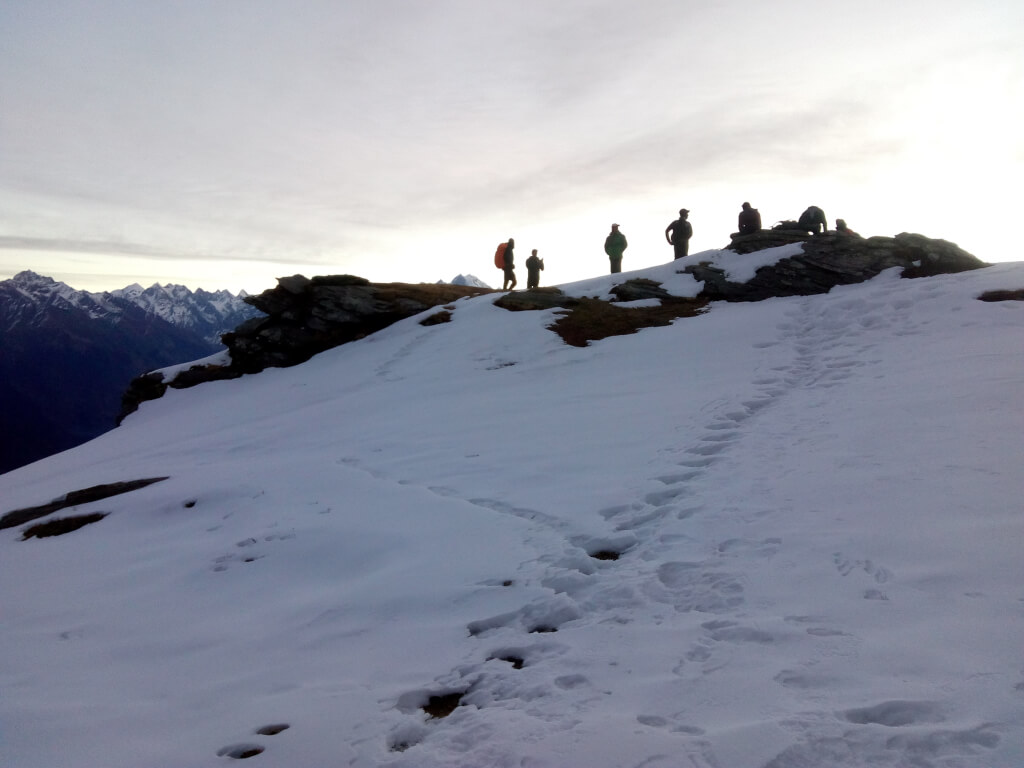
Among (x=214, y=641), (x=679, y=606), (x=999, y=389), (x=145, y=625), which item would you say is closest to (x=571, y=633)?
(x=679, y=606)

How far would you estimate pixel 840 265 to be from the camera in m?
21.1

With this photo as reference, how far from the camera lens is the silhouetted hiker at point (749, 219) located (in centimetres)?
2689

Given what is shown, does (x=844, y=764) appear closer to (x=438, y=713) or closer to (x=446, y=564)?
(x=438, y=713)

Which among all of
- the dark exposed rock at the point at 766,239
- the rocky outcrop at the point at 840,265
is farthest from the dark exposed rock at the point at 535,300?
the dark exposed rock at the point at 766,239

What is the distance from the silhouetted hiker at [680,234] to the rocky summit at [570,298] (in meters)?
2.12

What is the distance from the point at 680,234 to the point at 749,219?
3.02 m

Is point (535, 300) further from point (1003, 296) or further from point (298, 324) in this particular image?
point (1003, 296)

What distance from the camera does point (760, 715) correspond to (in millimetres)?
3689

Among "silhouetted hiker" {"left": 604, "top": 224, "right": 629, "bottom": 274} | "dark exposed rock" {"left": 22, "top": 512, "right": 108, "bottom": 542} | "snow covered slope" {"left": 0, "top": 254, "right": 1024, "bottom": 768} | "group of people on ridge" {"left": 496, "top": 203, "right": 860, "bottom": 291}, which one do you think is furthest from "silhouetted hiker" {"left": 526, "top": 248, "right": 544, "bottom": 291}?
"dark exposed rock" {"left": 22, "top": 512, "right": 108, "bottom": 542}

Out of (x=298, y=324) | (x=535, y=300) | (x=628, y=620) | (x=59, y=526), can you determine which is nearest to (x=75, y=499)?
(x=59, y=526)

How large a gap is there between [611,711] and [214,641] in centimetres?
422

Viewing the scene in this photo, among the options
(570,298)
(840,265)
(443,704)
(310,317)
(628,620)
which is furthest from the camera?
(310,317)

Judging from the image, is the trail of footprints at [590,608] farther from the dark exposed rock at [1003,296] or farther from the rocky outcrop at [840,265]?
the rocky outcrop at [840,265]

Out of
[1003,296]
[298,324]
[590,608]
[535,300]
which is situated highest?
Answer: [298,324]
